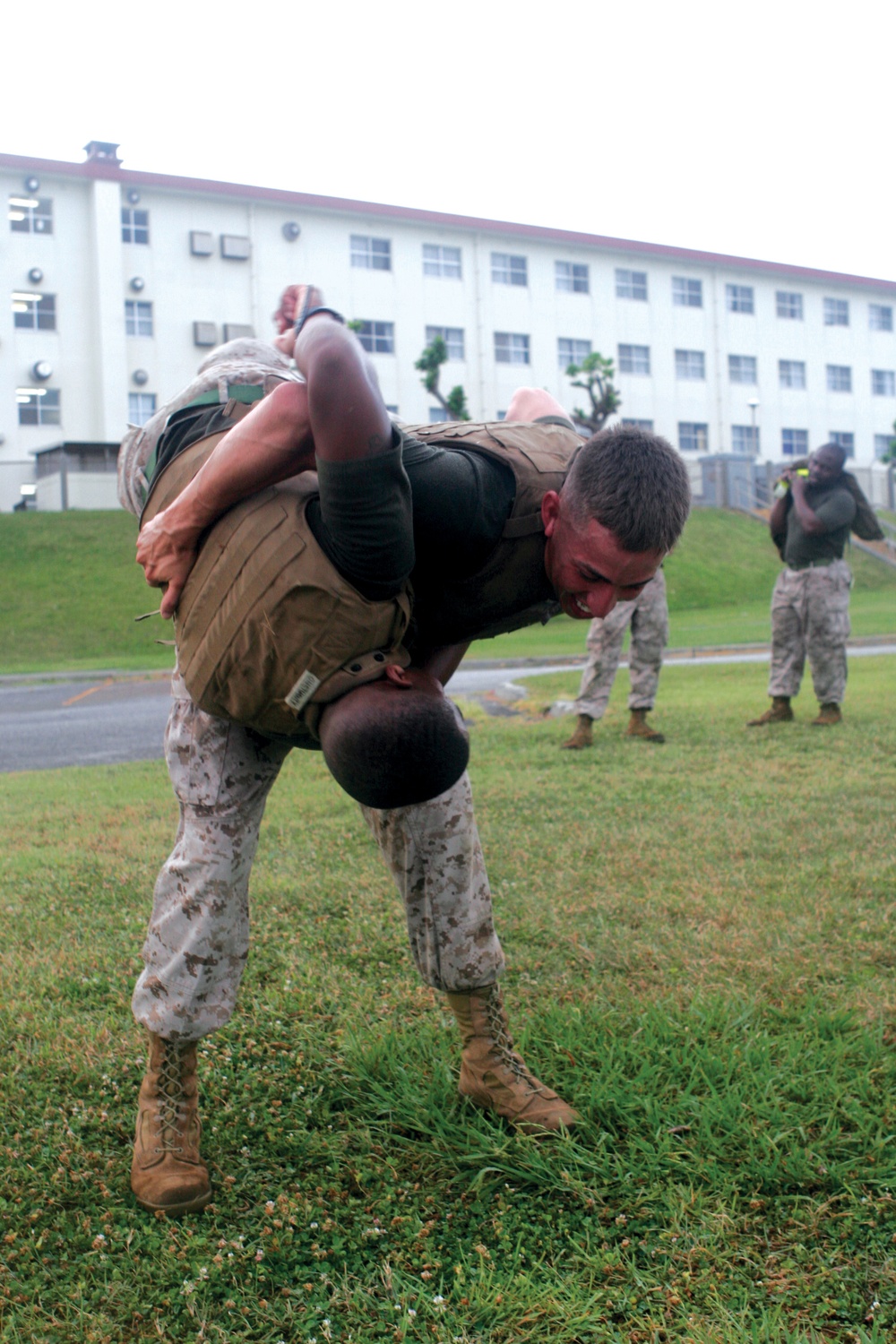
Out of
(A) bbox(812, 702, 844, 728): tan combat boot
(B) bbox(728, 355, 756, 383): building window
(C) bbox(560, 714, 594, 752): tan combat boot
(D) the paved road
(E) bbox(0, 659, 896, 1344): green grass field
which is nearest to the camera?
(E) bbox(0, 659, 896, 1344): green grass field

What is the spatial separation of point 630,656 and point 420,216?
33.2 metres

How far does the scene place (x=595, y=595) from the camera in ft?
6.82

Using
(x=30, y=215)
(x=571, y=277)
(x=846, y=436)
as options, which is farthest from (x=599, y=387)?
(x=30, y=215)

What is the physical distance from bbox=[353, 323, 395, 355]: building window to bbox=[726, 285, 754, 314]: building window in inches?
557

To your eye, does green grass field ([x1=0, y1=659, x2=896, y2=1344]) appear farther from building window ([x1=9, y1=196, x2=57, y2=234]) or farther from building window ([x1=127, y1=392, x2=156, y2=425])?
building window ([x1=9, y1=196, x2=57, y2=234])

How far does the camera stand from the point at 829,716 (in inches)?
317

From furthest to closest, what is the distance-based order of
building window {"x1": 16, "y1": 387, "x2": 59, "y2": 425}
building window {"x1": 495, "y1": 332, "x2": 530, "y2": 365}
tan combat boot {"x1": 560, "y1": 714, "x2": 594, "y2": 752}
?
building window {"x1": 495, "y1": 332, "x2": 530, "y2": 365}, building window {"x1": 16, "y1": 387, "x2": 59, "y2": 425}, tan combat boot {"x1": 560, "y1": 714, "x2": 594, "y2": 752}

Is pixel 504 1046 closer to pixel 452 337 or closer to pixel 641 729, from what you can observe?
pixel 641 729

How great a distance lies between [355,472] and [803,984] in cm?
213

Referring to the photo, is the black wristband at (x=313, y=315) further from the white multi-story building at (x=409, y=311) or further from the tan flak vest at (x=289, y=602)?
the white multi-story building at (x=409, y=311)

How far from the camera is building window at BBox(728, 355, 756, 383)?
4338cm

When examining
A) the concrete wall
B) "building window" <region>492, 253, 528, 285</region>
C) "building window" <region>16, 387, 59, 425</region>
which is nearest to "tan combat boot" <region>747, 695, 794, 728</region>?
the concrete wall

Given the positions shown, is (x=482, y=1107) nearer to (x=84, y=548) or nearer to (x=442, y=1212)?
(x=442, y=1212)

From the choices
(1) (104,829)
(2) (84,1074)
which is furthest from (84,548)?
(2) (84,1074)
